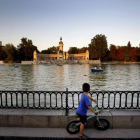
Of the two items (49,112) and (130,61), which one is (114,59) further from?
(49,112)

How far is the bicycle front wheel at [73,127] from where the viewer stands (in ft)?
17.1

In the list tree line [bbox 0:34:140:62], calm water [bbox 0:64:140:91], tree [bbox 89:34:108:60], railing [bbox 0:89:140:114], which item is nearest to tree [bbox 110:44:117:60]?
tree line [bbox 0:34:140:62]

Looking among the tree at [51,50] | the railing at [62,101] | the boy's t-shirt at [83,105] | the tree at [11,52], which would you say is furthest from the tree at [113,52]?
the boy's t-shirt at [83,105]

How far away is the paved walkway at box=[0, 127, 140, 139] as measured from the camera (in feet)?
16.7

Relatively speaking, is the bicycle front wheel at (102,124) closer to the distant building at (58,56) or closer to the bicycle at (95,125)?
the bicycle at (95,125)

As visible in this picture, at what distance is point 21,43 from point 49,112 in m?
119

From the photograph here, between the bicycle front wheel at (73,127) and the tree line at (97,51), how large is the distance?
343 feet

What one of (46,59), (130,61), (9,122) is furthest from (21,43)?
(9,122)

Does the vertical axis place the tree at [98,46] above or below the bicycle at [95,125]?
above

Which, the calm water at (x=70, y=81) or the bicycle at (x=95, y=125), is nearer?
the bicycle at (x=95, y=125)

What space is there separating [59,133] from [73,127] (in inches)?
18.8

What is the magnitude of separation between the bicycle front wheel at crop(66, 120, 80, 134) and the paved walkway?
0.41ft

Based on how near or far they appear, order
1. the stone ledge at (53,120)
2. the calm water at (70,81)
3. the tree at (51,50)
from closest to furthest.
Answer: the stone ledge at (53,120) < the calm water at (70,81) < the tree at (51,50)

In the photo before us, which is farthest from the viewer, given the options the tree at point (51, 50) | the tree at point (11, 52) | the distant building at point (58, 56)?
the tree at point (51, 50)
